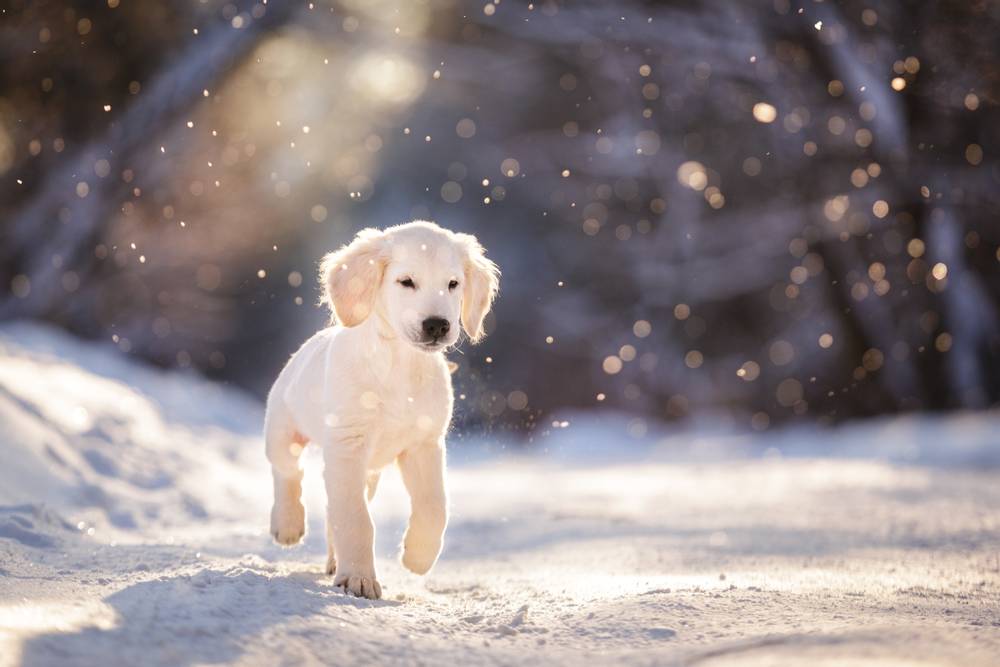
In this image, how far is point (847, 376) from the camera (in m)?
A: 18.6

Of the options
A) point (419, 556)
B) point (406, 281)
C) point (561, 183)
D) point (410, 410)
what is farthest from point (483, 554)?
point (561, 183)

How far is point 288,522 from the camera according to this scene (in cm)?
501

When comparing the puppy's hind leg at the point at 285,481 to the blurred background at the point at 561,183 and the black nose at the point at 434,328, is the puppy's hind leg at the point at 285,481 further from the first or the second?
the blurred background at the point at 561,183

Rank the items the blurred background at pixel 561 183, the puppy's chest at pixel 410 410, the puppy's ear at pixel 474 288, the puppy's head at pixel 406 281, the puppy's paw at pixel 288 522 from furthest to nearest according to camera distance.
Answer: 1. the blurred background at pixel 561 183
2. the puppy's paw at pixel 288 522
3. the puppy's ear at pixel 474 288
4. the puppy's chest at pixel 410 410
5. the puppy's head at pixel 406 281

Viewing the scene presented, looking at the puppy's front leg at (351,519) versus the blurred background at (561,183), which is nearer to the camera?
the puppy's front leg at (351,519)

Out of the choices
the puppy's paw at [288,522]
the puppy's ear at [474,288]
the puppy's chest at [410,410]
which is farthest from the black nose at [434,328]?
the puppy's paw at [288,522]

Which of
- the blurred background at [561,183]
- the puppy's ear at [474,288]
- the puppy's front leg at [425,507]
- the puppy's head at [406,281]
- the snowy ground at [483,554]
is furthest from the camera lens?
the blurred background at [561,183]

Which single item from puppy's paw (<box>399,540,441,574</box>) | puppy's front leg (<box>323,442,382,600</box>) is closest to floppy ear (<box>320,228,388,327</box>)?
puppy's front leg (<box>323,442,382,600</box>)

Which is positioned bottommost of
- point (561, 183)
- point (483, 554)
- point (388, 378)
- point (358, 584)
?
point (483, 554)

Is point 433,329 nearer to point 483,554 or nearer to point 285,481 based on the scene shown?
point 285,481

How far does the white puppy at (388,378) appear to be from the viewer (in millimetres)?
4238

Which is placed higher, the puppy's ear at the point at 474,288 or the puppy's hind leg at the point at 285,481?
the puppy's ear at the point at 474,288

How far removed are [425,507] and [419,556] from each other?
9.1 inches

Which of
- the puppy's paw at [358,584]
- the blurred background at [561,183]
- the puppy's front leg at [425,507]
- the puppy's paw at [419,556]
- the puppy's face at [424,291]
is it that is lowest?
the puppy's paw at [358,584]
